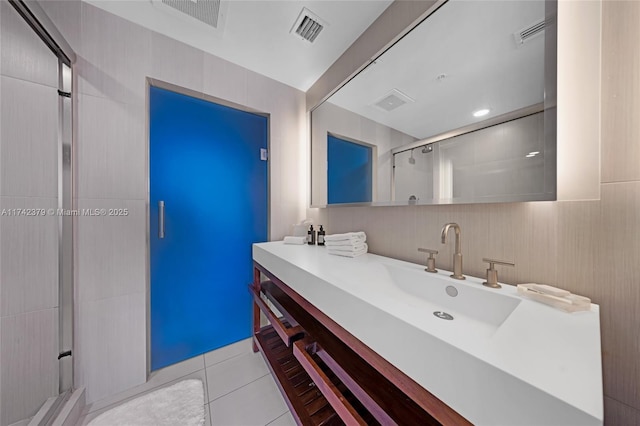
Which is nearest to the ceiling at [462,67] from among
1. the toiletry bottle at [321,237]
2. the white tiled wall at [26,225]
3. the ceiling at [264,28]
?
the ceiling at [264,28]

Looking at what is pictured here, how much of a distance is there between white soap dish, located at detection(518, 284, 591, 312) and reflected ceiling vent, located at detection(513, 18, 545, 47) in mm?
844

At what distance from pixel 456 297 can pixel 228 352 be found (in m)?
1.64

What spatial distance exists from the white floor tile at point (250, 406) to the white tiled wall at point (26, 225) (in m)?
0.83

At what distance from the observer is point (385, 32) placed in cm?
125

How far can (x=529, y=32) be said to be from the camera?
2.51 feet

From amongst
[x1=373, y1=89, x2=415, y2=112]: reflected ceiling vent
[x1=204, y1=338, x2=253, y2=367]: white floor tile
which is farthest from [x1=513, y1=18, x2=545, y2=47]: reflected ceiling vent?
[x1=204, y1=338, x2=253, y2=367]: white floor tile

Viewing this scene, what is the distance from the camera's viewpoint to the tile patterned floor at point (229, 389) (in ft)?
3.76

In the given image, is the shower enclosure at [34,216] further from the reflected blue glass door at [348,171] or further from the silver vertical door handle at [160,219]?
the reflected blue glass door at [348,171]

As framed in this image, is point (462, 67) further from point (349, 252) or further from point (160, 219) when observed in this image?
point (160, 219)

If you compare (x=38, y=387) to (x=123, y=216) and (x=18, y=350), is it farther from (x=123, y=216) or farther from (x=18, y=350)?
(x=123, y=216)

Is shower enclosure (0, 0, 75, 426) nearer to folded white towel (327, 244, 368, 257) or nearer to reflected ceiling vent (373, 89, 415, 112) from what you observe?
folded white towel (327, 244, 368, 257)

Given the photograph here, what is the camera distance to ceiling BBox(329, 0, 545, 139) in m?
0.78

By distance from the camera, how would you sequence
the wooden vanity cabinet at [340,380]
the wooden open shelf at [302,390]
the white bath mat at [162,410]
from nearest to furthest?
1. the wooden vanity cabinet at [340,380]
2. the wooden open shelf at [302,390]
3. the white bath mat at [162,410]

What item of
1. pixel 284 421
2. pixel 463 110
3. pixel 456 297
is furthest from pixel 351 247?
pixel 284 421
